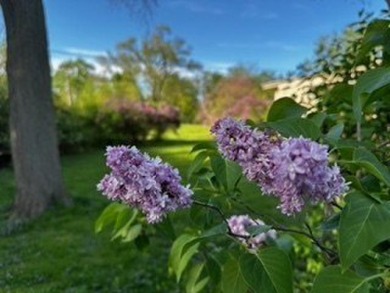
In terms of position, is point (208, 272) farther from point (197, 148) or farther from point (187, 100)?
point (187, 100)

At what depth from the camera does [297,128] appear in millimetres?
759

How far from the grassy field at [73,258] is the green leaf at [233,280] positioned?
0.91 m

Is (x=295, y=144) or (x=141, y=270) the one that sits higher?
(x=295, y=144)

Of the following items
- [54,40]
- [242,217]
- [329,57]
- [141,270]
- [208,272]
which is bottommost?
[141,270]

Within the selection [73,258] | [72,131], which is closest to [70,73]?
[73,258]

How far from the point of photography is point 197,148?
95 centimetres

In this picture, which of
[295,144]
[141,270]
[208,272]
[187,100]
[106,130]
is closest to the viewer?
[295,144]

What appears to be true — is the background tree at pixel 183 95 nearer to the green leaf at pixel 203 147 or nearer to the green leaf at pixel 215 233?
the green leaf at pixel 203 147

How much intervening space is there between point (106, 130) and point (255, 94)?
4692 millimetres

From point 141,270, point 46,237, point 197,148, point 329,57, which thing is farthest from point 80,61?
point 197,148

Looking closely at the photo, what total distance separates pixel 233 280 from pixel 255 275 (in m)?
0.11

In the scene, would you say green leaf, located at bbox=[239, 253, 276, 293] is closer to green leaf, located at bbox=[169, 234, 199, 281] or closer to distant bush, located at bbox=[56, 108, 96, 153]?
green leaf, located at bbox=[169, 234, 199, 281]

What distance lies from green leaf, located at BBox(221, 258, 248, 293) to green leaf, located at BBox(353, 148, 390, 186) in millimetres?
282

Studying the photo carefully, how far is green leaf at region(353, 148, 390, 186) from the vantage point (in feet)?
2.19
